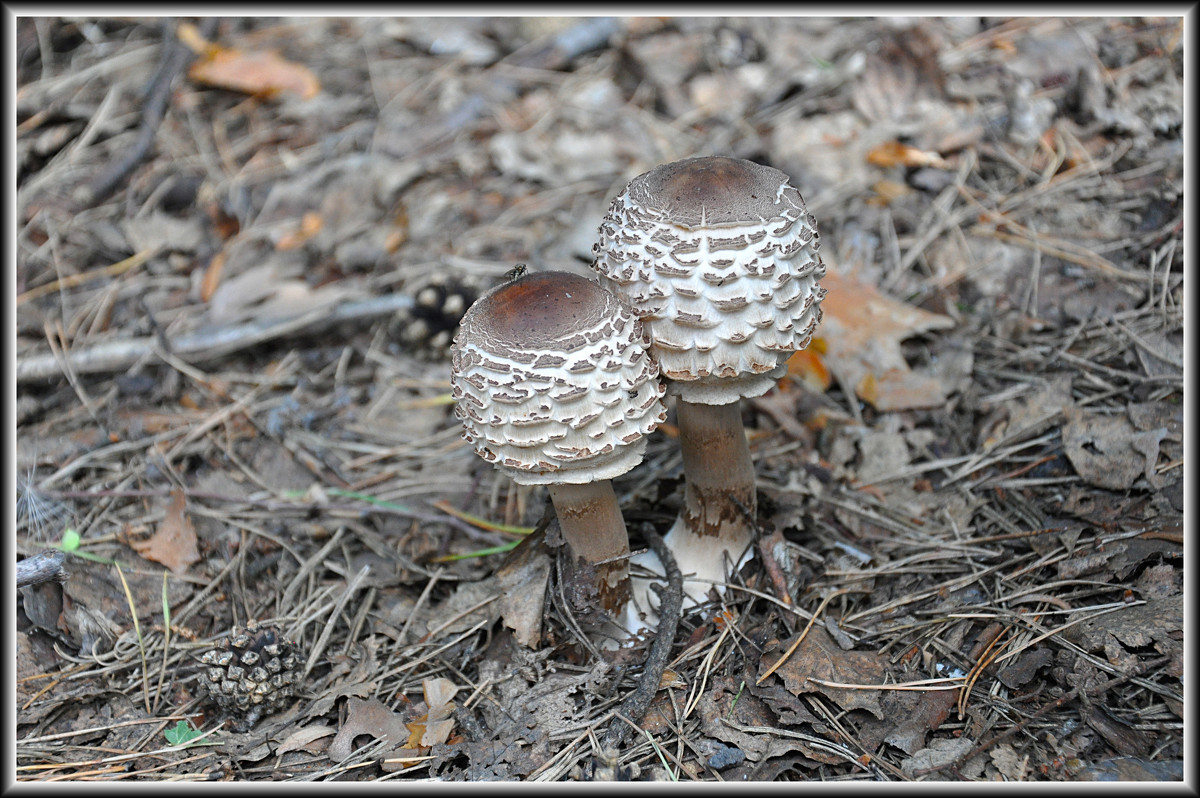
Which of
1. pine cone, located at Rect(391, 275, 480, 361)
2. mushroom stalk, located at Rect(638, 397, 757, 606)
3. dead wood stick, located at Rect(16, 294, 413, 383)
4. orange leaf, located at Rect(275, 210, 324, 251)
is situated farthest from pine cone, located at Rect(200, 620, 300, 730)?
orange leaf, located at Rect(275, 210, 324, 251)

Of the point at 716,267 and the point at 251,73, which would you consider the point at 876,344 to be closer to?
the point at 716,267

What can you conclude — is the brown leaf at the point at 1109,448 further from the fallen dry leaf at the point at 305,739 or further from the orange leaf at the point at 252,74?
the orange leaf at the point at 252,74

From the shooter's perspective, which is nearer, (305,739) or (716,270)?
(716,270)

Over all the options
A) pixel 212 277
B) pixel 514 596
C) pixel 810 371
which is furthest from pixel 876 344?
pixel 212 277

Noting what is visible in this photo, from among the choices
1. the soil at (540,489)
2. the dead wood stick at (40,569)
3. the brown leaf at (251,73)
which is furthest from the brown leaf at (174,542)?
the brown leaf at (251,73)

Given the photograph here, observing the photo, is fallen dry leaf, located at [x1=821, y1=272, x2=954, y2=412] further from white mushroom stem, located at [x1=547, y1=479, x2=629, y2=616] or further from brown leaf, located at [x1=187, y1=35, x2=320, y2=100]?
brown leaf, located at [x1=187, y1=35, x2=320, y2=100]

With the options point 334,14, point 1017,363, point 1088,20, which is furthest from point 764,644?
point 334,14
